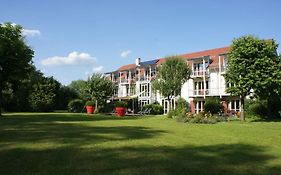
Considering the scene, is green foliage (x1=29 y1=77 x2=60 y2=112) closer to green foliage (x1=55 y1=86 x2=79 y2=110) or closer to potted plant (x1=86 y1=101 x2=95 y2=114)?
green foliage (x1=55 y1=86 x2=79 y2=110)

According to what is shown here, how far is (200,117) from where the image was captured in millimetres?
27859

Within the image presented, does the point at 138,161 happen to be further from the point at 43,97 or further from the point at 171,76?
the point at 43,97

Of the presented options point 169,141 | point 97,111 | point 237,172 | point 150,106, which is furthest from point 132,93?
point 237,172

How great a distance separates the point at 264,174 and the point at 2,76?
31389mm

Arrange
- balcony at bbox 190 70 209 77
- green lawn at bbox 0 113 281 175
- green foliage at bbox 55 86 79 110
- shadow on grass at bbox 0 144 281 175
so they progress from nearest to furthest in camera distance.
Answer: shadow on grass at bbox 0 144 281 175 → green lawn at bbox 0 113 281 175 → balcony at bbox 190 70 209 77 → green foliage at bbox 55 86 79 110

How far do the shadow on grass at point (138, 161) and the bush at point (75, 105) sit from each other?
50955 mm

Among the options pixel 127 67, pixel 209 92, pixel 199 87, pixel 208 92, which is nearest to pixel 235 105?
pixel 209 92

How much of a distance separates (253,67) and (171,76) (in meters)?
13.8

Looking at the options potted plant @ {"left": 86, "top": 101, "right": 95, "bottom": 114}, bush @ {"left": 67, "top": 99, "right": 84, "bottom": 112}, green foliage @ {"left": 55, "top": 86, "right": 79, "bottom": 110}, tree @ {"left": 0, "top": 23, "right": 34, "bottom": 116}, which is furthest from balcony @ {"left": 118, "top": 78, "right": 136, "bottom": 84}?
tree @ {"left": 0, "top": 23, "right": 34, "bottom": 116}

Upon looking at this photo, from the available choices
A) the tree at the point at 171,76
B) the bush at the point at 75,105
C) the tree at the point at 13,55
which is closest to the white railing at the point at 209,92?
the tree at the point at 171,76

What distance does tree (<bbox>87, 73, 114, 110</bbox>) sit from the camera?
179 ft

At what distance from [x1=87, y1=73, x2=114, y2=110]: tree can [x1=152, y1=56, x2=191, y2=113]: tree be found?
11547 mm

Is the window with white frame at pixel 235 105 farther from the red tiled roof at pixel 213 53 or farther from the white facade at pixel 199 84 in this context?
the red tiled roof at pixel 213 53

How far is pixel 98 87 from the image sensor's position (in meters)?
54.5
